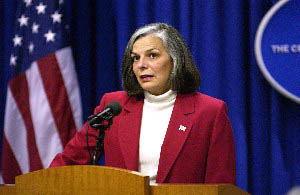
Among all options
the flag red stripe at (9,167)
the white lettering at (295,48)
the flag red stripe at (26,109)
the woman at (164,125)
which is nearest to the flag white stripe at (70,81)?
the flag red stripe at (26,109)

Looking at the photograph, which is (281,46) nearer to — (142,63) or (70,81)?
(142,63)

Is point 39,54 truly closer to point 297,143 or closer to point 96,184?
point 297,143

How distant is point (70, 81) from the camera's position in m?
3.07

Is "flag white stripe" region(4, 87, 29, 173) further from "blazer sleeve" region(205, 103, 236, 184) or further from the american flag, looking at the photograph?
"blazer sleeve" region(205, 103, 236, 184)

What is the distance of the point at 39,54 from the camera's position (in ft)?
10.1

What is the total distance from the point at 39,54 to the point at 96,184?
201 centimetres

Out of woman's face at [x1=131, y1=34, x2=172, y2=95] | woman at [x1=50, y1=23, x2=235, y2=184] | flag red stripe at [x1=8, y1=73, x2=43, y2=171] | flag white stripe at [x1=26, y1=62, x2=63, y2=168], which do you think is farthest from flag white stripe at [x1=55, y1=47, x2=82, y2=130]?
woman's face at [x1=131, y1=34, x2=172, y2=95]

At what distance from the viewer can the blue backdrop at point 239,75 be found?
275cm

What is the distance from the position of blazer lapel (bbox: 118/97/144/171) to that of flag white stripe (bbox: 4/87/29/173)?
133 cm

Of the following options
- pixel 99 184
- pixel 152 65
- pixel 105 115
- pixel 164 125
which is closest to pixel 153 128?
pixel 164 125

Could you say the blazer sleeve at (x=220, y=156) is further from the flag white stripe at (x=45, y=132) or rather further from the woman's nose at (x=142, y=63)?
the flag white stripe at (x=45, y=132)

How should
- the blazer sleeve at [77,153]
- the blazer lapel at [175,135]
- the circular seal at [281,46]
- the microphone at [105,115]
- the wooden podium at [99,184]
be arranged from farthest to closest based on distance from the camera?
the circular seal at [281,46] → the blazer sleeve at [77,153] → the blazer lapel at [175,135] → the microphone at [105,115] → the wooden podium at [99,184]

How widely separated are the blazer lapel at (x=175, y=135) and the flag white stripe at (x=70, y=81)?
1277 mm

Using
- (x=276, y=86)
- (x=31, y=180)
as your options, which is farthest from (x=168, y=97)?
(x=276, y=86)
